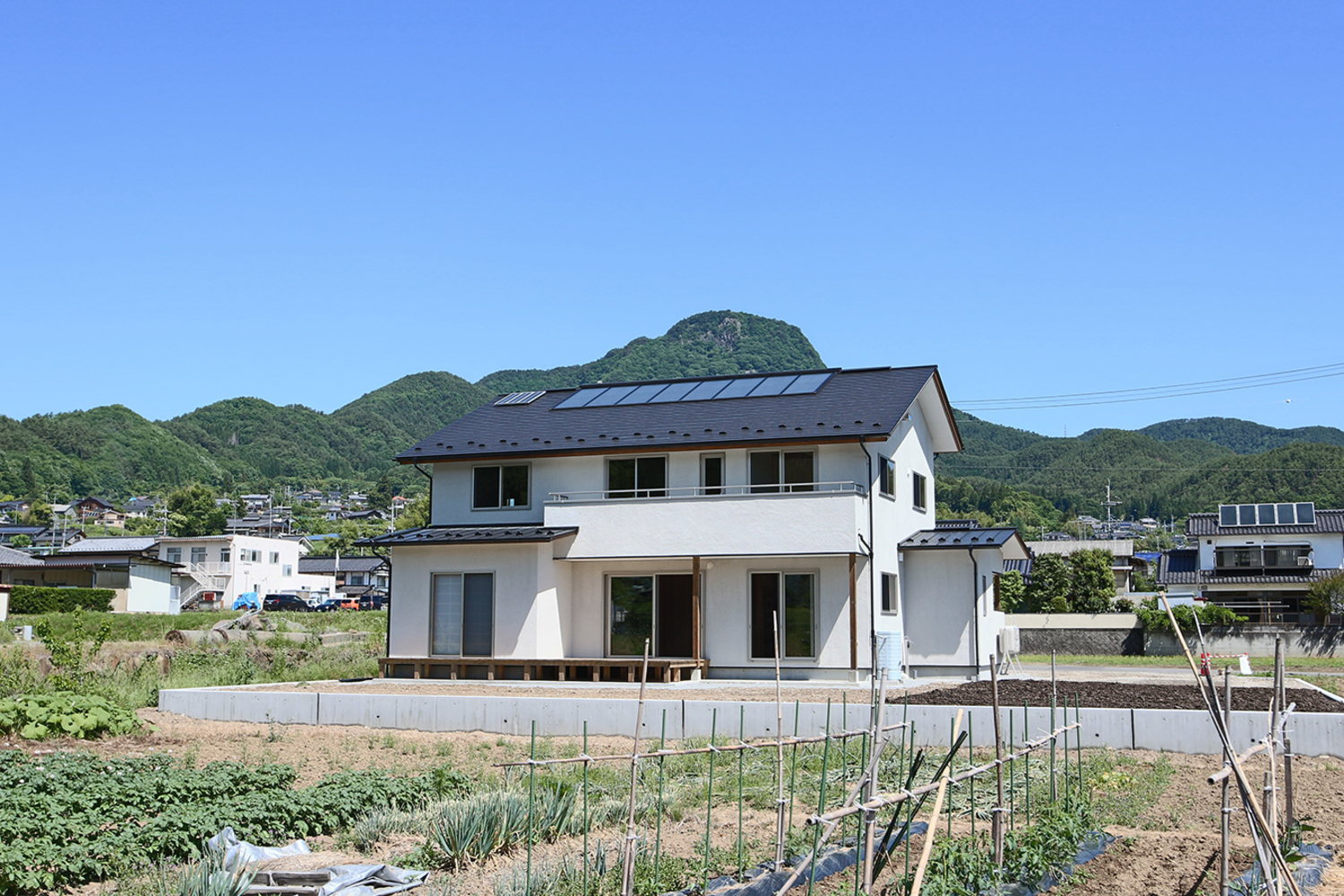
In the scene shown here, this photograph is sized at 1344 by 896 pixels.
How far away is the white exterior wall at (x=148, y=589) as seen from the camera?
181ft

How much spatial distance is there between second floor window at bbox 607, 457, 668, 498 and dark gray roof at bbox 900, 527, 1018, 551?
5227 mm

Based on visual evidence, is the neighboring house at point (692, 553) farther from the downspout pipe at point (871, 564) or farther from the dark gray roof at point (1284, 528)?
the dark gray roof at point (1284, 528)

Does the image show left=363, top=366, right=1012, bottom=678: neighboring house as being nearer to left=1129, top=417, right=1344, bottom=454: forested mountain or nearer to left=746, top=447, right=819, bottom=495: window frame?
left=746, top=447, right=819, bottom=495: window frame

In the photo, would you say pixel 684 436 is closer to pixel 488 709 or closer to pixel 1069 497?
pixel 488 709

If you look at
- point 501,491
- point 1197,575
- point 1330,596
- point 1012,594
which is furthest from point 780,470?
point 1197,575

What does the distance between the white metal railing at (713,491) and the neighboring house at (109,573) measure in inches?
1530

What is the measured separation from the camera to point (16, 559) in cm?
5528

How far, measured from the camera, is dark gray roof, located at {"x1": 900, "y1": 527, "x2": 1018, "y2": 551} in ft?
75.3

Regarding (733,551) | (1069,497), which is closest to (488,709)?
(733,551)

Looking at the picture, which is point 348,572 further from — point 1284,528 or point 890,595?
point 890,595

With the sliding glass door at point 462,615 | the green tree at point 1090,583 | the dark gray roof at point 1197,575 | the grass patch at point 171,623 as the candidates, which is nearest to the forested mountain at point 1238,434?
the dark gray roof at point 1197,575

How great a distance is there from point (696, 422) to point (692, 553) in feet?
10.4

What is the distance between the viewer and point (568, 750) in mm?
13047

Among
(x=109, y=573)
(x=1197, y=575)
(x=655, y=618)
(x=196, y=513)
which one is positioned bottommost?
(x=655, y=618)
